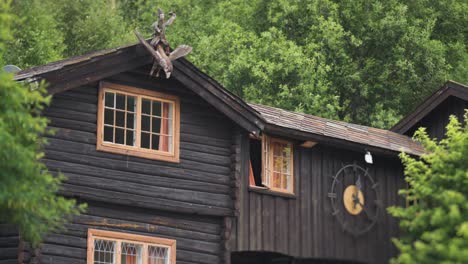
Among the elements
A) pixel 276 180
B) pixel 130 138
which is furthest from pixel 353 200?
pixel 130 138

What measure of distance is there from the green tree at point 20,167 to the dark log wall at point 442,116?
15986 mm

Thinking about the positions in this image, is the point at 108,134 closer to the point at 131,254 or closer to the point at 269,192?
the point at 131,254

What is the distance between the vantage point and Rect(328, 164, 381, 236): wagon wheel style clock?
3662 centimetres

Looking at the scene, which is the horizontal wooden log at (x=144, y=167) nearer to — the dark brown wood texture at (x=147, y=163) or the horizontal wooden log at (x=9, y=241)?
the dark brown wood texture at (x=147, y=163)

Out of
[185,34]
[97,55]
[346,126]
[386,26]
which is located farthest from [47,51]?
[97,55]

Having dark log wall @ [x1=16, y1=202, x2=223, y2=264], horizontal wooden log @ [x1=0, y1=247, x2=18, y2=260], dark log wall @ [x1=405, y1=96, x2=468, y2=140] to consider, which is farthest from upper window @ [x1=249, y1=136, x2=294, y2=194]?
horizontal wooden log @ [x1=0, y1=247, x2=18, y2=260]

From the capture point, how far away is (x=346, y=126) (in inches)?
1522

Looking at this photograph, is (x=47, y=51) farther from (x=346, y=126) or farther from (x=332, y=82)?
(x=346, y=126)

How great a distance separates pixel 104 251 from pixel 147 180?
6.64ft

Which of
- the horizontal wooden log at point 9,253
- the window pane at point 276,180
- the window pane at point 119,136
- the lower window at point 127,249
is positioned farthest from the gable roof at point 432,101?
the horizontal wooden log at point 9,253

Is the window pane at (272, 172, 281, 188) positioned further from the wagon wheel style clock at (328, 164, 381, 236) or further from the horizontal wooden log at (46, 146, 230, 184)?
the horizontal wooden log at (46, 146, 230, 184)

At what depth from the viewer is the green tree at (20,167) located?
25.8 meters

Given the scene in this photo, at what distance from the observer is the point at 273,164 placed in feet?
117

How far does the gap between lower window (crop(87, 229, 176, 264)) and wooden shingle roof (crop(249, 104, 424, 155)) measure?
4401 mm
